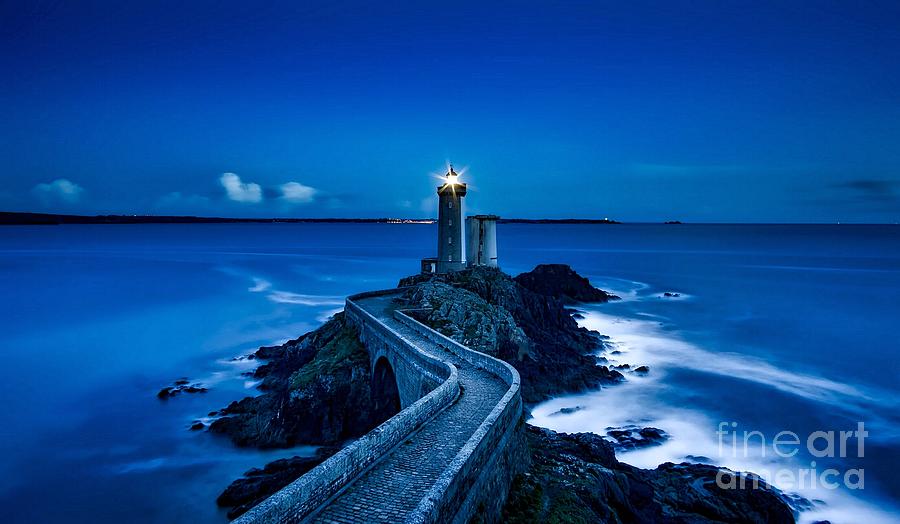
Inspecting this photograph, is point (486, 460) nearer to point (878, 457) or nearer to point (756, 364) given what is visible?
point (878, 457)

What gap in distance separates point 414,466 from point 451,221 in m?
25.9

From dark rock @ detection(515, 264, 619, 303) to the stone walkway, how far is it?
31324mm

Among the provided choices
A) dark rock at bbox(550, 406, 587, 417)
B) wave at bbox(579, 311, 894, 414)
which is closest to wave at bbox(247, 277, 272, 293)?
wave at bbox(579, 311, 894, 414)

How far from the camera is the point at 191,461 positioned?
1855 centimetres

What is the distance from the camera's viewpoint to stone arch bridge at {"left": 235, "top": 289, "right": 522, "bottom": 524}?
813cm

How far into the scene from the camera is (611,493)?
12.3 m

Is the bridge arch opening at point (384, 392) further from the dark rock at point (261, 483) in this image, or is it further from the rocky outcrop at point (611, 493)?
the rocky outcrop at point (611, 493)

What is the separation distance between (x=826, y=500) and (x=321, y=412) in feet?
55.3

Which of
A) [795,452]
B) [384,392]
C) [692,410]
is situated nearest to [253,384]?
[384,392]

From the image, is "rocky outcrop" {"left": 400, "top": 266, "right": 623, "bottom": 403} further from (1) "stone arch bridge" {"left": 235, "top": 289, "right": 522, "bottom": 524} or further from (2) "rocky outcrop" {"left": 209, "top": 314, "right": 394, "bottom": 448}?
(1) "stone arch bridge" {"left": 235, "top": 289, "right": 522, "bottom": 524}

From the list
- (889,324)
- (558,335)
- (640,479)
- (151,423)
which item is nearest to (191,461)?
(151,423)

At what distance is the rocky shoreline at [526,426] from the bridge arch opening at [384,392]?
114 mm

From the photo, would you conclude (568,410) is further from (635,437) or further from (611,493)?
(611,493)

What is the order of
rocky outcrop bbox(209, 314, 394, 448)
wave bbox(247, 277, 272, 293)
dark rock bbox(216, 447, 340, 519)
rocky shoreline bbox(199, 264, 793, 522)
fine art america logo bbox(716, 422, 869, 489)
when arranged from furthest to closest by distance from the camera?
wave bbox(247, 277, 272, 293)
rocky outcrop bbox(209, 314, 394, 448)
fine art america logo bbox(716, 422, 869, 489)
dark rock bbox(216, 447, 340, 519)
rocky shoreline bbox(199, 264, 793, 522)
